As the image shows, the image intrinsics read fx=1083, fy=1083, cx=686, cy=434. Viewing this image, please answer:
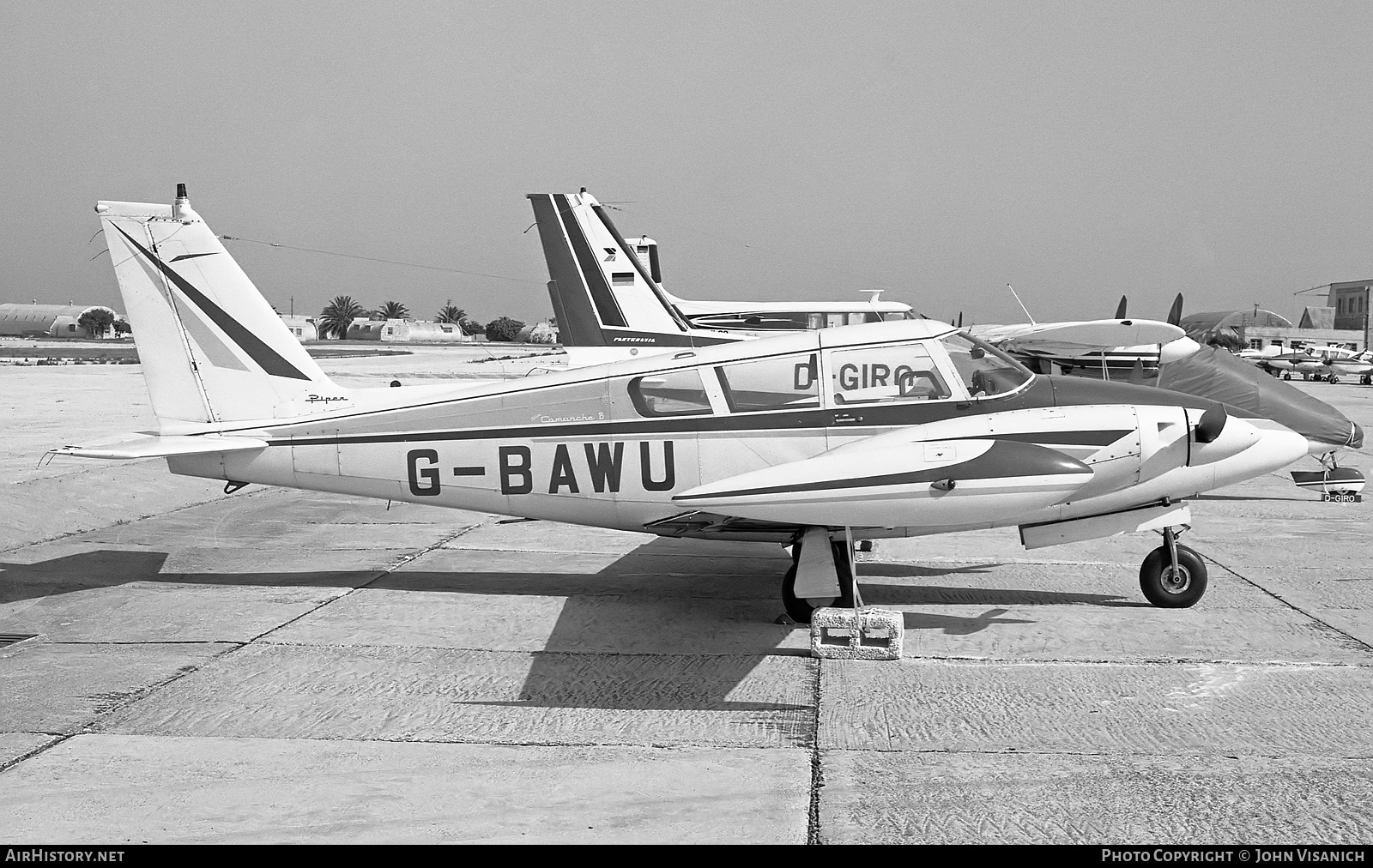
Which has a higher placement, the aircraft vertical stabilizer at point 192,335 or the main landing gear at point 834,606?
the aircraft vertical stabilizer at point 192,335

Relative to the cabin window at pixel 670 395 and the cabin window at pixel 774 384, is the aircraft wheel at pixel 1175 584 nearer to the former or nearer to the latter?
the cabin window at pixel 774 384

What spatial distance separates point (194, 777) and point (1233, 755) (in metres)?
4.91

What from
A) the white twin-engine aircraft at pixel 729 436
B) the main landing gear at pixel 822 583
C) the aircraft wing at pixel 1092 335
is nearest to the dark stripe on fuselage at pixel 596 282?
the aircraft wing at pixel 1092 335

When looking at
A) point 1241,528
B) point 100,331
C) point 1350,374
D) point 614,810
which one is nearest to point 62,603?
point 614,810

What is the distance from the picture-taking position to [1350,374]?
57.3 m

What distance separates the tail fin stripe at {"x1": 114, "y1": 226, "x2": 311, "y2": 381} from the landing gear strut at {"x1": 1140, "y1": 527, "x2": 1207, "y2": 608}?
7025 millimetres

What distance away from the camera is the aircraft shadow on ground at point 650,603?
21.1 ft

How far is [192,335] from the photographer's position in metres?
9.09

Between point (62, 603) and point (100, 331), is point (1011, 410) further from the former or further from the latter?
point (100, 331)

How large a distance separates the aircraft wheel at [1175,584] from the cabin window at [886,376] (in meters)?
2.18

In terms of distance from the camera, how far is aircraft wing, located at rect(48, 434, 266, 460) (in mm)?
8062

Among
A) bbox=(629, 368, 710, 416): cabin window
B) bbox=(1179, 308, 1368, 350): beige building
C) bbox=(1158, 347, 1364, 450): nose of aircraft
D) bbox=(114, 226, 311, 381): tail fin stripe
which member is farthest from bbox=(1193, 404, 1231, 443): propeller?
bbox=(1179, 308, 1368, 350): beige building

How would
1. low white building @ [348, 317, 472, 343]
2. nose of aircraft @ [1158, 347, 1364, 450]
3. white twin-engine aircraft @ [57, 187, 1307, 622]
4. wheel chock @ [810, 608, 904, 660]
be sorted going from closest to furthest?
white twin-engine aircraft @ [57, 187, 1307, 622], wheel chock @ [810, 608, 904, 660], nose of aircraft @ [1158, 347, 1364, 450], low white building @ [348, 317, 472, 343]

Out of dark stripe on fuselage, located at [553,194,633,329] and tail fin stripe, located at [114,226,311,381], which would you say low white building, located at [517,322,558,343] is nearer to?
dark stripe on fuselage, located at [553,194,633,329]
